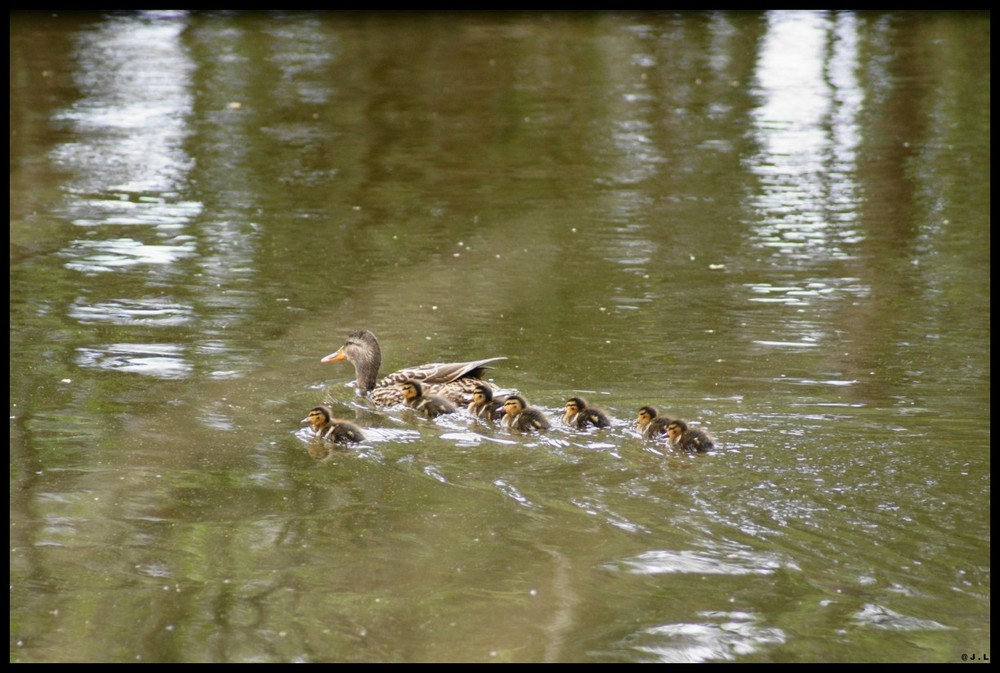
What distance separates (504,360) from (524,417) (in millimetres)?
1233

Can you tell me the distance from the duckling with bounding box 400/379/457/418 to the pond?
1.8 inches

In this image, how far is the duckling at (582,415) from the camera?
243 inches

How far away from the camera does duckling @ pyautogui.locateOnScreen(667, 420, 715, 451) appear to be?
583 cm

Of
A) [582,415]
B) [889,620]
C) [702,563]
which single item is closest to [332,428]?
[582,415]

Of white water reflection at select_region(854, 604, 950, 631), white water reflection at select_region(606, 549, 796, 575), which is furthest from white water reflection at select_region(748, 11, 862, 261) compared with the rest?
white water reflection at select_region(854, 604, 950, 631)

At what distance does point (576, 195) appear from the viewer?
37.1 feet

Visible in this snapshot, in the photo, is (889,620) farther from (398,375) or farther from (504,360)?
(504,360)

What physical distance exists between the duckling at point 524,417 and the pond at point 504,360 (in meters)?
0.07

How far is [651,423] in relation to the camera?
19.8 ft

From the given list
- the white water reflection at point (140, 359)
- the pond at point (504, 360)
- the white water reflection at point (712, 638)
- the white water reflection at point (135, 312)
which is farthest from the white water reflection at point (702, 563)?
the white water reflection at point (135, 312)

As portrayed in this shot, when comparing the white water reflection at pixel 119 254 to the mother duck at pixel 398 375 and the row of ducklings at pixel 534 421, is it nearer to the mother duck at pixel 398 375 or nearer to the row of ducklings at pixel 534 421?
the mother duck at pixel 398 375

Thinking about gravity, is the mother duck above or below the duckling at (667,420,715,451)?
below

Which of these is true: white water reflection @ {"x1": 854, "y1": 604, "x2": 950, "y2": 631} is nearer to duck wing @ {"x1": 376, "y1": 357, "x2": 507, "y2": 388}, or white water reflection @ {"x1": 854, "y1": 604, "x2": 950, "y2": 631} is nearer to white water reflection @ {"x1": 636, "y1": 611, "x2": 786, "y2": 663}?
white water reflection @ {"x1": 636, "y1": 611, "x2": 786, "y2": 663}

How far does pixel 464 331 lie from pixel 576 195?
11.8ft
